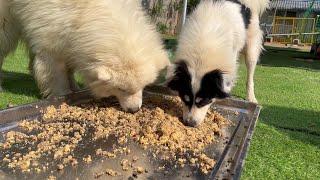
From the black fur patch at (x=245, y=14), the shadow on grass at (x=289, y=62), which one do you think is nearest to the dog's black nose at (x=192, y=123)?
the black fur patch at (x=245, y=14)

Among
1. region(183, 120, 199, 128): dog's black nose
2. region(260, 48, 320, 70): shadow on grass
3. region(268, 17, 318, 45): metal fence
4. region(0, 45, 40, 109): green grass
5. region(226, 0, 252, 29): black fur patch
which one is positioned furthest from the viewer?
region(268, 17, 318, 45): metal fence

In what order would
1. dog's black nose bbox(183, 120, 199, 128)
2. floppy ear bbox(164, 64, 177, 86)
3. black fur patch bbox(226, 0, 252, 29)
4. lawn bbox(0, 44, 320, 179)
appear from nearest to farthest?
1. lawn bbox(0, 44, 320, 179)
2. dog's black nose bbox(183, 120, 199, 128)
3. floppy ear bbox(164, 64, 177, 86)
4. black fur patch bbox(226, 0, 252, 29)

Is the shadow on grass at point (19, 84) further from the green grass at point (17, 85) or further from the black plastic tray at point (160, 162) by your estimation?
the black plastic tray at point (160, 162)

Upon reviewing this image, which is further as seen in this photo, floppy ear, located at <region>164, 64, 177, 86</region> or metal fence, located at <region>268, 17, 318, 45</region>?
metal fence, located at <region>268, 17, 318, 45</region>

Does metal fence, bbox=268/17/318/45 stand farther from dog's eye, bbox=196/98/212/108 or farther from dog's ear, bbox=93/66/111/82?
dog's ear, bbox=93/66/111/82

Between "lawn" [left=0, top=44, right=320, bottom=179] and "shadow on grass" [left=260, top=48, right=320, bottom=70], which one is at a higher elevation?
"lawn" [left=0, top=44, right=320, bottom=179]

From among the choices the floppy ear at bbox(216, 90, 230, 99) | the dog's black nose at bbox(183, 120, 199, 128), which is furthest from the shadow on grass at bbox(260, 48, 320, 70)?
the dog's black nose at bbox(183, 120, 199, 128)

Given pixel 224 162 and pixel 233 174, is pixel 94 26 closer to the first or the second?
pixel 224 162

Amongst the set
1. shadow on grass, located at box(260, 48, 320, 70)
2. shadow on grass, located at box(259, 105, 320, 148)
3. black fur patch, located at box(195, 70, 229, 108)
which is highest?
black fur patch, located at box(195, 70, 229, 108)
